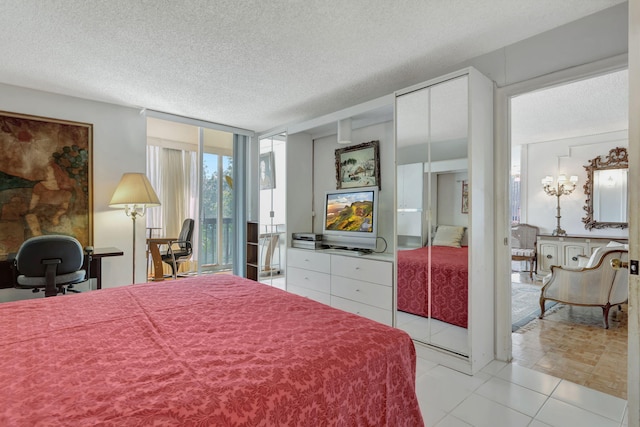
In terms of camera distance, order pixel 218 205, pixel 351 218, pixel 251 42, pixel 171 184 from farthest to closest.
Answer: pixel 171 184, pixel 218 205, pixel 351 218, pixel 251 42

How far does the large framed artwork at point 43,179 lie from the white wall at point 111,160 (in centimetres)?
8

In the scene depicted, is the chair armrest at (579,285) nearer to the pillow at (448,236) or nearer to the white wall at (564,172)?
the pillow at (448,236)

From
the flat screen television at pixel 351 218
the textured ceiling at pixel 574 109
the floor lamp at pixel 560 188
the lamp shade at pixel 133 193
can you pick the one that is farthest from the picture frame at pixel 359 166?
the floor lamp at pixel 560 188

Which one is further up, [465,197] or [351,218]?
[465,197]

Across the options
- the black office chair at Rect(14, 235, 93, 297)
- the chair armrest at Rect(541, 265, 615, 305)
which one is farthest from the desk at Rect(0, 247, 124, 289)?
the chair armrest at Rect(541, 265, 615, 305)

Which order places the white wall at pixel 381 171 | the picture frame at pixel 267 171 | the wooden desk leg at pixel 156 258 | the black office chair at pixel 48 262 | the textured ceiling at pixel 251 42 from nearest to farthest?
the textured ceiling at pixel 251 42
the black office chair at pixel 48 262
the white wall at pixel 381 171
the picture frame at pixel 267 171
the wooden desk leg at pixel 156 258

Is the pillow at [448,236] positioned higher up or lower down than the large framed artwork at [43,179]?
lower down

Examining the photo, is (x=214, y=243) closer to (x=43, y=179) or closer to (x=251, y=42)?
(x=43, y=179)

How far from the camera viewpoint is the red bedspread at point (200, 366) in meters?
0.85

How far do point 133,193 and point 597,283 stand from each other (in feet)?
16.5

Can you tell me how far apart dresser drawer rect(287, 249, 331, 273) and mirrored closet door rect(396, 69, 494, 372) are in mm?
1021

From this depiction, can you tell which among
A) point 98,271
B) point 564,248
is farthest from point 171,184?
point 564,248

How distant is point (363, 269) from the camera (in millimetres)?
3281

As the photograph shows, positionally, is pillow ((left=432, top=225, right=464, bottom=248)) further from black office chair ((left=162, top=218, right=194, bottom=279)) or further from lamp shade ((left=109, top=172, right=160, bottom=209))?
black office chair ((left=162, top=218, right=194, bottom=279))
